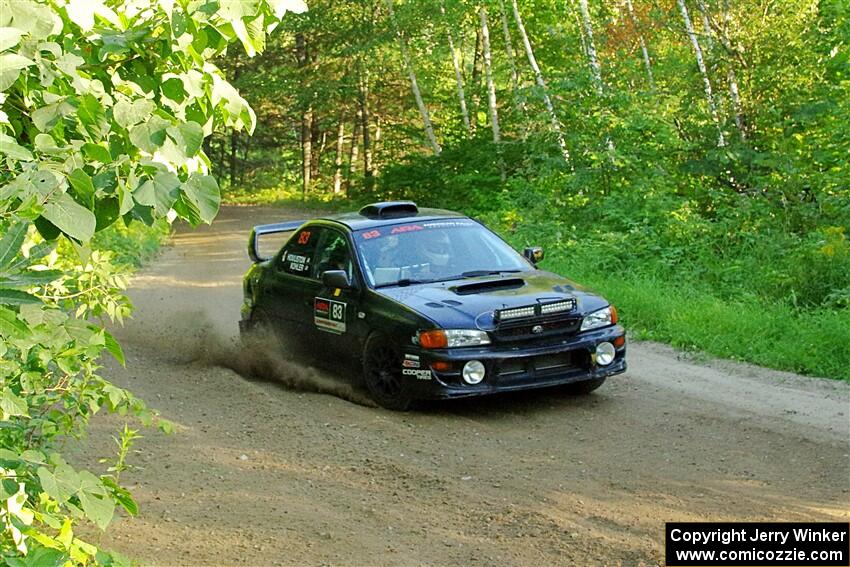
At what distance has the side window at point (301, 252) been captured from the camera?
36.3 ft

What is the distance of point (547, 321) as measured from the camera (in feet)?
30.5

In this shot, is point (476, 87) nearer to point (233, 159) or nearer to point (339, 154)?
point (339, 154)

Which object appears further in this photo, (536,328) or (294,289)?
(294,289)

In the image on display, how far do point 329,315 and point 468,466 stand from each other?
311 cm

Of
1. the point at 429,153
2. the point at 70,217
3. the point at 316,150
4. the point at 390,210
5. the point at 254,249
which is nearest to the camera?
the point at 70,217

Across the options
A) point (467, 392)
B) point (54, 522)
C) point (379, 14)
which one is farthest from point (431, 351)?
point (379, 14)

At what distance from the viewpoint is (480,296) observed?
31.2 feet

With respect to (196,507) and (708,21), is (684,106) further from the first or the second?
(196,507)

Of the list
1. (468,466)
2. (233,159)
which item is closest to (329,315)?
(468,466)

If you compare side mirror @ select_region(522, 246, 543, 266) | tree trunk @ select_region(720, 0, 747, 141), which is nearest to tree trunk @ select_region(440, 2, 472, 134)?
tree trunk @ select_region(720, 0, 747, 141)

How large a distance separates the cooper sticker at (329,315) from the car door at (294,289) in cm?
12

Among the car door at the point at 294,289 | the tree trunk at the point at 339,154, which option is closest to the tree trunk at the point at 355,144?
the tree trunk at the point at 339,154

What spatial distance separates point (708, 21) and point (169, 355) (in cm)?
1539

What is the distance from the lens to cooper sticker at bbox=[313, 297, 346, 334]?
10.2m
